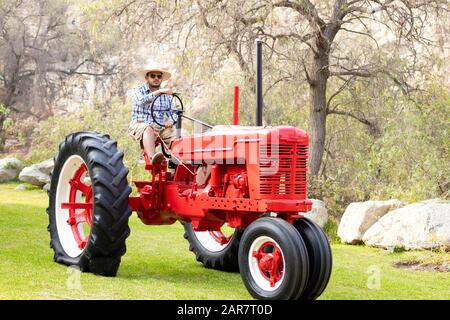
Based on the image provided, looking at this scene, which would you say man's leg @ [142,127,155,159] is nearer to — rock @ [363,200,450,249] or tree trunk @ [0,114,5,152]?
rock @ [363,200,450,249]

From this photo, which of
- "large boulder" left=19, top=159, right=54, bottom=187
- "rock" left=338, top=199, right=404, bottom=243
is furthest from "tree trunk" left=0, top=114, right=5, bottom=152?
"rock" left=338, top=199, right=404, bottom=243

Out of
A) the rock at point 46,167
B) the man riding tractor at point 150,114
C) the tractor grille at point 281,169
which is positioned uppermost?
the man riding tractor at point 150,114

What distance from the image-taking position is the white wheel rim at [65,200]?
21.2 feet

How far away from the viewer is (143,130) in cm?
626

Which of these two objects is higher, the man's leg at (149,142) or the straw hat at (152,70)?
the straw hat at (152,70)

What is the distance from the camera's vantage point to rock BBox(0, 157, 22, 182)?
17250 millimetres

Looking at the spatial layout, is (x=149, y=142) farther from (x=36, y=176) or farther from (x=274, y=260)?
(x=36, y=176)

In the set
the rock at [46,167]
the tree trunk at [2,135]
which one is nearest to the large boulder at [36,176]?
the rock at [46,167]

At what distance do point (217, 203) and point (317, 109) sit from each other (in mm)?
6576

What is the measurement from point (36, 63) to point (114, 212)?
2002cm

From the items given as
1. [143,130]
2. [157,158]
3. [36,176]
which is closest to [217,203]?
[157,158]

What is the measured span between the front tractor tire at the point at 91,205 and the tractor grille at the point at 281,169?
3.95 feet

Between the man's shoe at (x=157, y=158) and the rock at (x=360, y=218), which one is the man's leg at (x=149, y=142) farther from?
the rock at (x=360, y=218)
